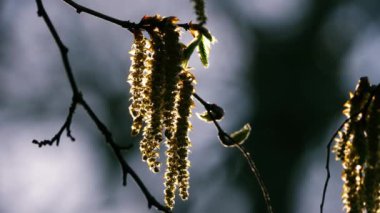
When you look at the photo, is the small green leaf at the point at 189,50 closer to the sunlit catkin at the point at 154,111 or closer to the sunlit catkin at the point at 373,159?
the sunlit catkin at the point at 154,111

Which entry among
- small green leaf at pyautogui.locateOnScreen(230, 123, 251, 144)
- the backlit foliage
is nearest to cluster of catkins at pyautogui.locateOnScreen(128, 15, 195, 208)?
the backlit foliage

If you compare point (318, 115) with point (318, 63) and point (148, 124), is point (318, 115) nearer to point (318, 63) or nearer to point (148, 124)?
point (318, 63)

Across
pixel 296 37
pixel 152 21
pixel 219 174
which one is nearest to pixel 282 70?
pixel 296 37

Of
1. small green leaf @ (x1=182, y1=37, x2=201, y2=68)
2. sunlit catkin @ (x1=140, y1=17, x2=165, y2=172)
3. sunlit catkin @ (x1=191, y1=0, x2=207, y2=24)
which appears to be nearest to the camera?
sunlit catkin @ (x1=191, y1=0, x2=207, y2=24)

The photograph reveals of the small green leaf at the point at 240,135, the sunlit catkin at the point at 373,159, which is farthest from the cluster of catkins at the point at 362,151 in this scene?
the small green leaf at the point at 240,135

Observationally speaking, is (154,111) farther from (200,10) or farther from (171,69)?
(200,10)

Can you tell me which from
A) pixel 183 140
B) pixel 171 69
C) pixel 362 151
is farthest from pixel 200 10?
pixel 362 151

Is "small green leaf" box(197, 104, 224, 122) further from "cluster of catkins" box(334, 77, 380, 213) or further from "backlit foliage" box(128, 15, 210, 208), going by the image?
"cluster of catkins" box(334, 77, 380, 213)
